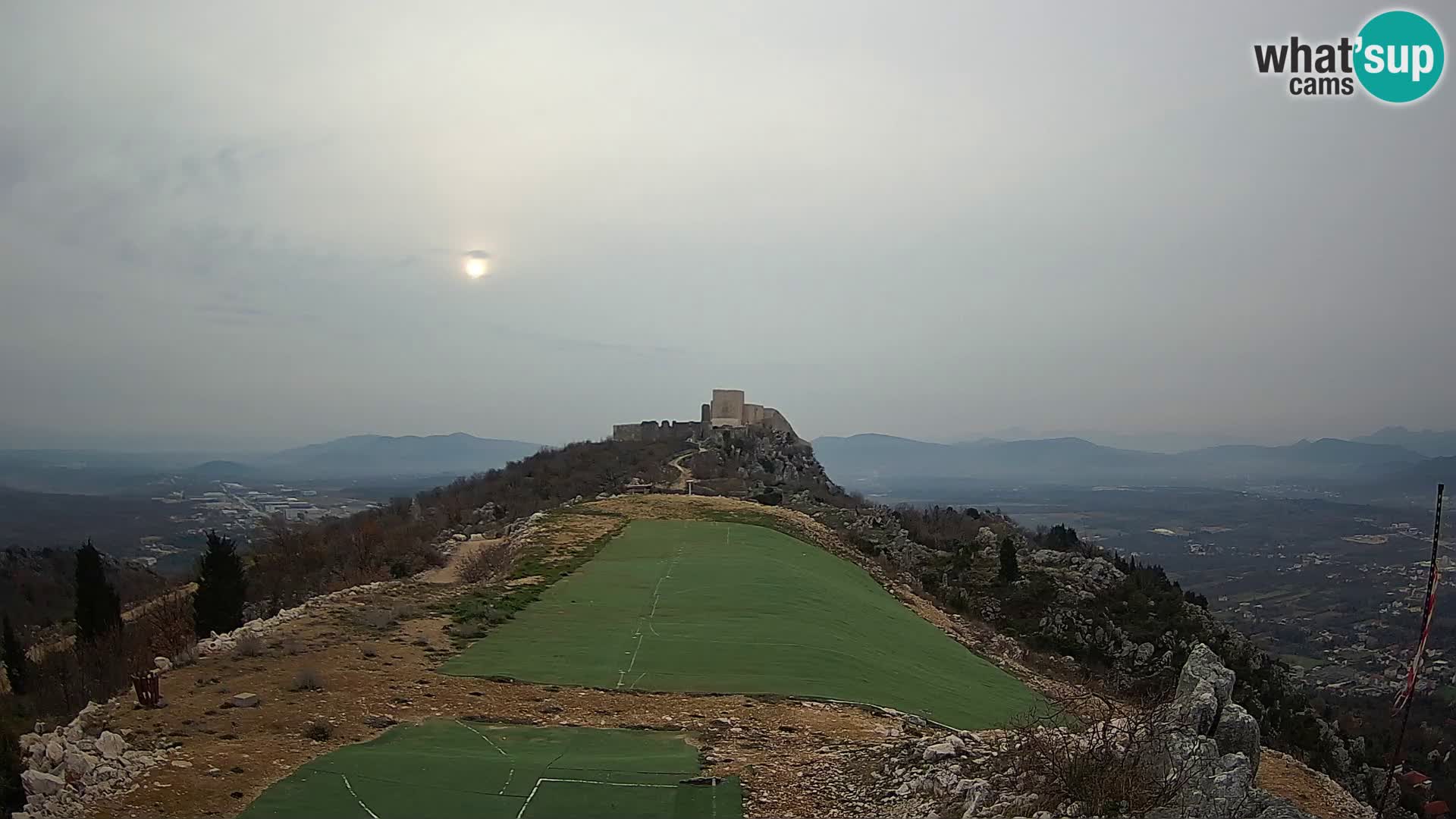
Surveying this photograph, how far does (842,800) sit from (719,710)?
137 inches

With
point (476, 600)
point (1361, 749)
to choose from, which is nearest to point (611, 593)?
point (476, 600)

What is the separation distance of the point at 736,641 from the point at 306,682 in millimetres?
7313

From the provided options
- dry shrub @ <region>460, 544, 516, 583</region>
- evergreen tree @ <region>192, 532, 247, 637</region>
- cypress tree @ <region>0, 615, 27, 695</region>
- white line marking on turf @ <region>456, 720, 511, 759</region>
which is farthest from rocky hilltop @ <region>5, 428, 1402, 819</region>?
cypress tree @ <region>0, 615, 27, 695</region>

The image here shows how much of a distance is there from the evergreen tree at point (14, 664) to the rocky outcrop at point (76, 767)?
19.2m

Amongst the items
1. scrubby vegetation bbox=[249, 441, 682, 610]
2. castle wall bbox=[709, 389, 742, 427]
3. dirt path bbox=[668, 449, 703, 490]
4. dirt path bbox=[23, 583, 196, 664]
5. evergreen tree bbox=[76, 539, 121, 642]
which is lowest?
dirt path bbox=[23, 583, 196, 664]

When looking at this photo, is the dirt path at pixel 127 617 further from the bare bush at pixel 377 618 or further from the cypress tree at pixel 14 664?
the bare bush at pixel 377 618

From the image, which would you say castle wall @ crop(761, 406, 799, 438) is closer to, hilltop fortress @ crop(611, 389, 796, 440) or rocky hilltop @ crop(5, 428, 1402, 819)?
hilltop fortress @ crop(611, 389, 796, 440)

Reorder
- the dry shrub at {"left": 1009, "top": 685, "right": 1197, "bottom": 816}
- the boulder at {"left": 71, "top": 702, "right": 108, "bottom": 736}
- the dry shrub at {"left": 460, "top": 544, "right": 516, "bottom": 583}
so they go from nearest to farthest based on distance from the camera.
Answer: the dry shrub at {"left": 1009, "top": 685, "right": 1197, "bottom": 816}, the boulder at {"left": 71, "top": 702, "right": 108, "bottom": 736}, the dry shrub at {"left": 460, "top": 544, "right": 516, "bottom": 583}

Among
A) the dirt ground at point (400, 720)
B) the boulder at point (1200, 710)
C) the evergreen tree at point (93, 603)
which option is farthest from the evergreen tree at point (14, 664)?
the boulder at point (1200, 710)

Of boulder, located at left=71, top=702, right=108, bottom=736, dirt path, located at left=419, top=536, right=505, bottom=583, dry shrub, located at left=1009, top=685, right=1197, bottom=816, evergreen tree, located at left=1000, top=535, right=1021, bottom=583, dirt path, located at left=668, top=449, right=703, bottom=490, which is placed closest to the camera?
dry shrub, located at left=1009, top=685, right=1197, bottom=816

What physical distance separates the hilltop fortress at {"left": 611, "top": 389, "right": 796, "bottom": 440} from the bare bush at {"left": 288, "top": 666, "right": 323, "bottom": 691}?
60534 millimetres

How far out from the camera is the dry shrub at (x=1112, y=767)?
20.6 feet

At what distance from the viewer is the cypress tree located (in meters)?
23.6

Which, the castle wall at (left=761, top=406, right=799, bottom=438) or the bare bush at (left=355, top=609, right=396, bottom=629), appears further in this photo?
the castle wall at (left=761, top=406, right=799, bottom=438)
